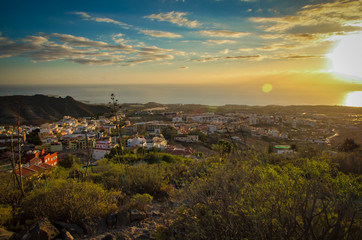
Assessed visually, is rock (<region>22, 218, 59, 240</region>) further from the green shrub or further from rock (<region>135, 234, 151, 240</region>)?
rock (<region>135, 234, 151, 240</region>)

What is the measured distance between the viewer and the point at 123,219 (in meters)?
4.36

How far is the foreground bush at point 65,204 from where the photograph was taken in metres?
4.24

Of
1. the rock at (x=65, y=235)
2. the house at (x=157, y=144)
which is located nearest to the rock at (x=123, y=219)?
the rock at (x=65, y=235)

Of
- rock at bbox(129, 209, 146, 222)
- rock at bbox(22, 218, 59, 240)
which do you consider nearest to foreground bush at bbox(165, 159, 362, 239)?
rock at bbox(129, 209, 146, 222)

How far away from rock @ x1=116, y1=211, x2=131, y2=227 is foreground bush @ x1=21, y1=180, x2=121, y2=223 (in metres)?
0.33

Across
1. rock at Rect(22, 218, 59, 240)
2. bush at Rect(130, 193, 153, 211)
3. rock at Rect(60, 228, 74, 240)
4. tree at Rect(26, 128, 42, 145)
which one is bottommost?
tree at Rect(26, 128, 42, 145)

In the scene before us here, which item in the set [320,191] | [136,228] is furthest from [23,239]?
[320,191]

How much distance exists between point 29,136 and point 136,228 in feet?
113

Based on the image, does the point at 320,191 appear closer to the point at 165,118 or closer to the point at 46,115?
the point at 165,118

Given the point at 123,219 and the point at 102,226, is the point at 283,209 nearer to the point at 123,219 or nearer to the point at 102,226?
the point at 123,219

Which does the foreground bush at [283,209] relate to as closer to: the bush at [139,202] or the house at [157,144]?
the bush at [139,202]

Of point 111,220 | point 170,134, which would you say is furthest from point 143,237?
point 170,134

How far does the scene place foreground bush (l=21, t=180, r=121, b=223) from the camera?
13.9 ft

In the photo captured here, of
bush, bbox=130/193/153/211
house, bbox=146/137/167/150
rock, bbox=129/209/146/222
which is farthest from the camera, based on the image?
house, bbox=146/137/167/150
